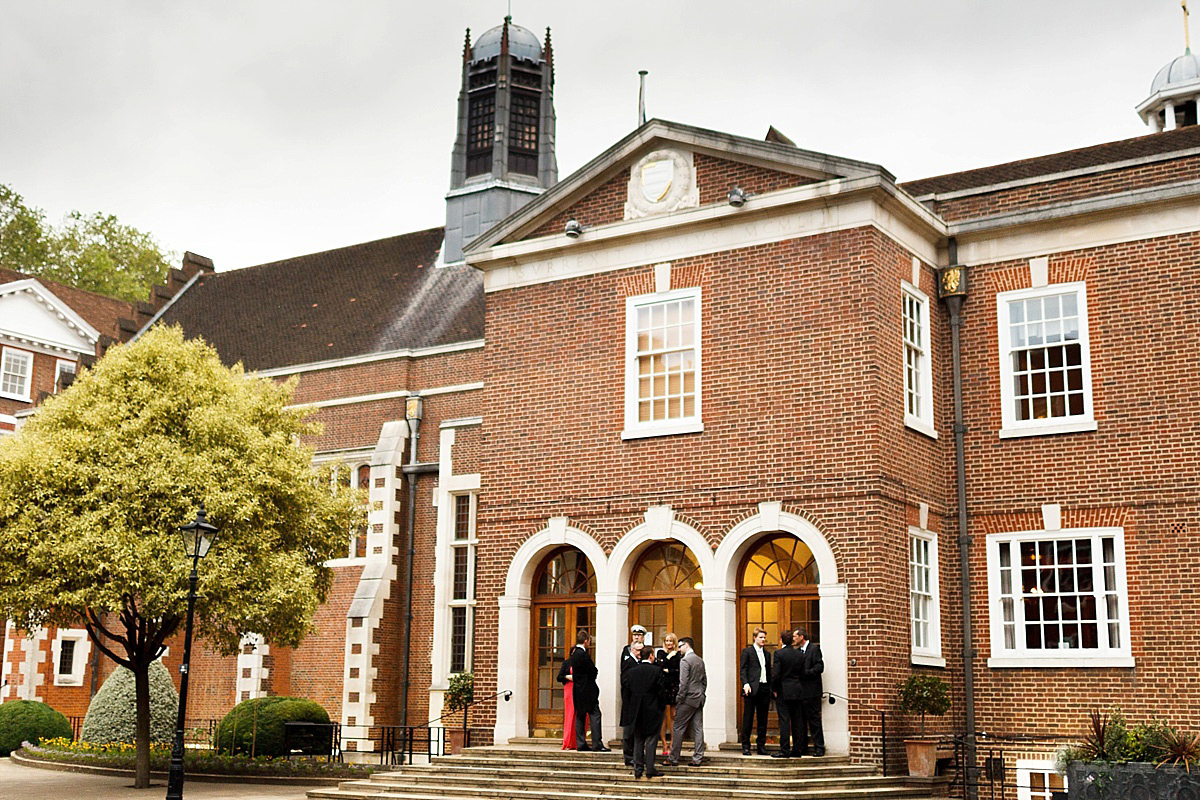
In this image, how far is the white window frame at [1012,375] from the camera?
19188mm

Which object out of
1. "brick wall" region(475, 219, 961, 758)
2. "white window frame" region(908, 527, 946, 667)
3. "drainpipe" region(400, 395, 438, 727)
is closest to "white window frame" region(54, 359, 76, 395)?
"drainpipe" region(400, 395, 438, 727)

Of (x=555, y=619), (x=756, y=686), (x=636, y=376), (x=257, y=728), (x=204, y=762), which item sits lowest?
(x=204, y=762)

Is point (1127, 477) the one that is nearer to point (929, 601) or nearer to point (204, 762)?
point (929, 601)

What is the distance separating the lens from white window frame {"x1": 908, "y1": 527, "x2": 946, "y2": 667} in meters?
18.9

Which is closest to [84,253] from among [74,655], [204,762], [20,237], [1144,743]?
[20,237]

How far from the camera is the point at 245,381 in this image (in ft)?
77.9

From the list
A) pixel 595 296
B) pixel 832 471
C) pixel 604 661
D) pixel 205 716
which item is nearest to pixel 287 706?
pixel 205 716

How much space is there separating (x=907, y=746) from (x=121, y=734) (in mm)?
17300

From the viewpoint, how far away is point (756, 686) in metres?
17.7

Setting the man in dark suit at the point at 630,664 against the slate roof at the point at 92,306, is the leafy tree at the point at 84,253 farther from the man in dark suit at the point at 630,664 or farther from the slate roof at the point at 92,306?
the man in dark suit at the point at 630,664

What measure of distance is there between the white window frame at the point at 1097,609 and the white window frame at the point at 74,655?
2646 centimetres

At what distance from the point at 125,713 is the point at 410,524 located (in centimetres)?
702

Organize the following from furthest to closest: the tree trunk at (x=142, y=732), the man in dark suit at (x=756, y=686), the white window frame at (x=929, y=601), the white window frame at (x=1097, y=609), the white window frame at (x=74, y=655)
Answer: the white window frame at (x=74, y=655)
the tree trunk at (x=142, y=732)
the white window frame at (x=929, y=601)
the white window frame at (x=1097, y=609)
the man in dark suit at (x=756, y=686)

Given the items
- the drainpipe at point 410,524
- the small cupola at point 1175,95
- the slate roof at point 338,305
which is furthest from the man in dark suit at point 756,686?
the small cupola at point 1175,95
